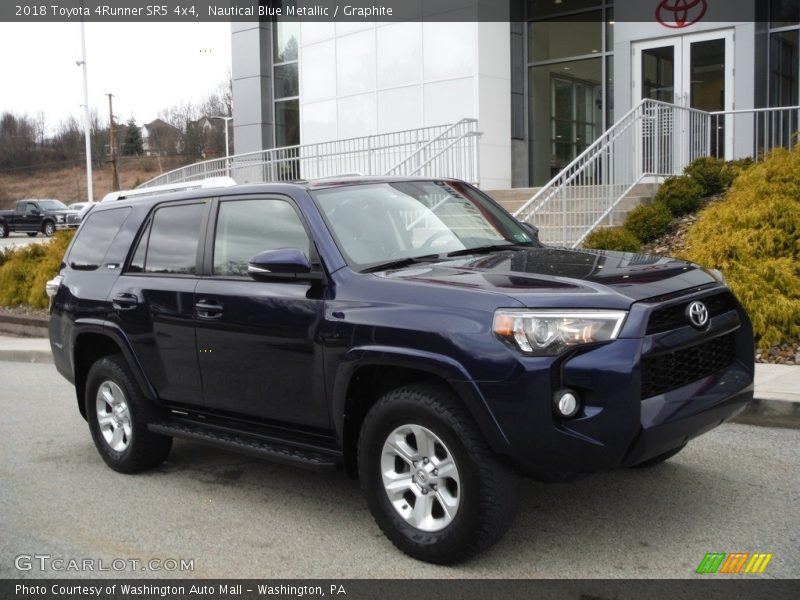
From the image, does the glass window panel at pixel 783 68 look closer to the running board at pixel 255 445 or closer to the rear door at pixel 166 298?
the rear door at pixel 166 298

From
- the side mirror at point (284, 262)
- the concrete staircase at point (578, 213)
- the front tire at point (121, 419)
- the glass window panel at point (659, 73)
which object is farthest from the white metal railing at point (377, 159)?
the side mirror at point (284, 262)

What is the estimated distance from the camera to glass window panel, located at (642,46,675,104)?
18.2 m

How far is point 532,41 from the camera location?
21188mm

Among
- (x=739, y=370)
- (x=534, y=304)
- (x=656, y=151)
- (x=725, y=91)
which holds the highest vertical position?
(x=725, y=91)

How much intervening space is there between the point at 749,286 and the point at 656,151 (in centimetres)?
545

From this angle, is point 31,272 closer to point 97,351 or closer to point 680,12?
point 97,351

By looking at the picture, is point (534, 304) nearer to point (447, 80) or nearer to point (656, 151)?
point (656, 151)

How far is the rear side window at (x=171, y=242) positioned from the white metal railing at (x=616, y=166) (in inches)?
281

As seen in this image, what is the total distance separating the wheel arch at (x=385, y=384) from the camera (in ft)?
12.9

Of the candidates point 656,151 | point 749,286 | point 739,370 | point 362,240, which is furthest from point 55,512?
point 656,151

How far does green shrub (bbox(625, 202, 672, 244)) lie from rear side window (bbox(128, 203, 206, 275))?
734 cm

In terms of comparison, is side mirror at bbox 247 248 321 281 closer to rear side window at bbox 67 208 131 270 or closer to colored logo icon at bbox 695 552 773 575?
rear side window at bbox 67 208 131 270

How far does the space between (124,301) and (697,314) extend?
12.2ft

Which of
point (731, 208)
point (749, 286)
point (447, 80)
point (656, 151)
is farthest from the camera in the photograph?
point (447, 80)
